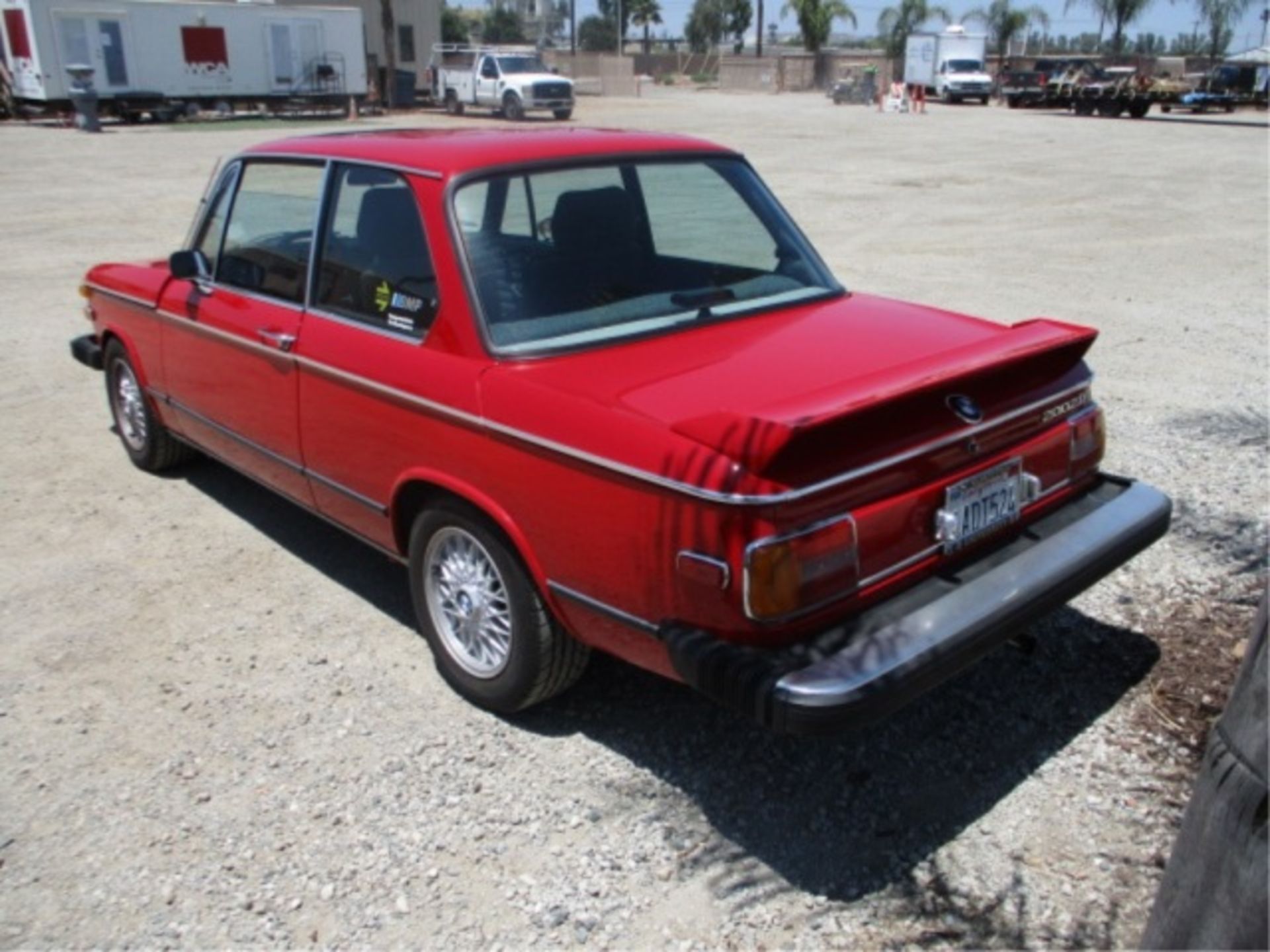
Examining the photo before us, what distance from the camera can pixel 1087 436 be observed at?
3.69m

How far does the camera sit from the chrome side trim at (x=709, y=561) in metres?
2.71

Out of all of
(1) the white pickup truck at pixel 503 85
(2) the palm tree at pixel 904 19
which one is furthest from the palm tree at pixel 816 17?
(1) the white pickup truck at pixel 503 85

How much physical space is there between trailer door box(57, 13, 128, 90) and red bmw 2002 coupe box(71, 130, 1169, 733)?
3047cm

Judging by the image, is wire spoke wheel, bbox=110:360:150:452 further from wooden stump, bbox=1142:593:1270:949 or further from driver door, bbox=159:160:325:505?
wooden stump, bbox=1142:593:1270:949

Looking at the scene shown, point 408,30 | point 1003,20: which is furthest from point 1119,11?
point 408,30

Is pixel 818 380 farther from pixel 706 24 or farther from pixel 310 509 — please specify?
pixel 706 24

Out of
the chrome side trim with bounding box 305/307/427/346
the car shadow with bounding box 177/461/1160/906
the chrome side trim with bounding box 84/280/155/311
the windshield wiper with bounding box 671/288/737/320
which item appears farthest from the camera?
the chrome side trim with bounding box 84/280/155/311

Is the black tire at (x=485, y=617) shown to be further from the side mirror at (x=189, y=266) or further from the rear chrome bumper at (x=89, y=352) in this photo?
the rear chrome bumper at (x=89, y=352)

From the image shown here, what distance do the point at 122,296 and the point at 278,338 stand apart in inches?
69.7

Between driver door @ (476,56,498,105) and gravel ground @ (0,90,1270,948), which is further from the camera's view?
driver door @ (476,56,498,105)

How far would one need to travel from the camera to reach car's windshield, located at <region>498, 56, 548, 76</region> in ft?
115

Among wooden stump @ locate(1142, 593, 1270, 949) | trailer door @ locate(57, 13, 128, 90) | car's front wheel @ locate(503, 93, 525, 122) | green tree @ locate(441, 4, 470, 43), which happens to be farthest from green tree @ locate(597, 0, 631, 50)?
wooden stump @ locate(1142, 593, 1270, 949)

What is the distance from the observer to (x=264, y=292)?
14.4ft

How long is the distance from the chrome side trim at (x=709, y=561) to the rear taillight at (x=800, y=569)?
5cm
